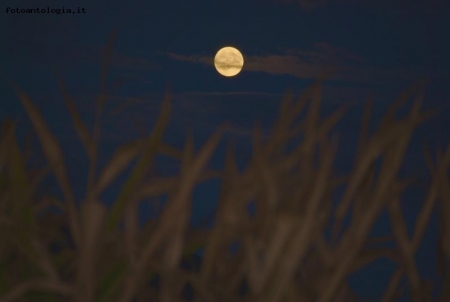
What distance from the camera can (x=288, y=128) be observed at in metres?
0.67

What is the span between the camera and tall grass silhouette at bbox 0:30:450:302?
1.55ft

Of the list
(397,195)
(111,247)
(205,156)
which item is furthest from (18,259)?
(397,195)

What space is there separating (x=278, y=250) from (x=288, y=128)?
0.24 m

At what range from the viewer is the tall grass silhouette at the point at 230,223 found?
0.47 m

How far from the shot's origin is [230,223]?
20.2 inches

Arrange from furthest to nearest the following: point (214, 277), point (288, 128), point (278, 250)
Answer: point (288, 128), point (214, 277), point (278, 250)

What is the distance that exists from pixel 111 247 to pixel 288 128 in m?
0.21

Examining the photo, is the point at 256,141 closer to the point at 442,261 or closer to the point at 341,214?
Result: the point at 341,214

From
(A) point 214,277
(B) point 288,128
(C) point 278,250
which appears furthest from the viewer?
(B) point 288,128

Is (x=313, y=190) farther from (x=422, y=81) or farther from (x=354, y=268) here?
(x=422, y=81)

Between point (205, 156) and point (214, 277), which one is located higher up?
point (205, 156)

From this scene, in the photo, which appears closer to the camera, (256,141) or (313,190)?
(313,190)

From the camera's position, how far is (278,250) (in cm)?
45

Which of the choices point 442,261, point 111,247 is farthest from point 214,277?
point 442,261
